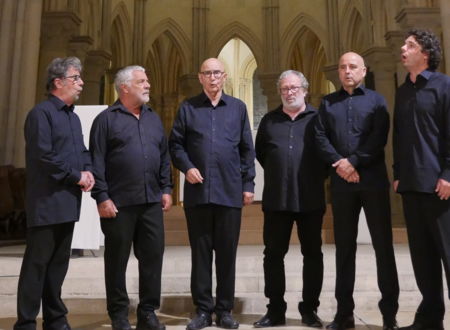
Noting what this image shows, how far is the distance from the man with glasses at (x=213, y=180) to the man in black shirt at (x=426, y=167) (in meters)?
1.01

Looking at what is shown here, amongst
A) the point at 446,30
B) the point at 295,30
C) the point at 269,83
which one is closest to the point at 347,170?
the point at 446,30

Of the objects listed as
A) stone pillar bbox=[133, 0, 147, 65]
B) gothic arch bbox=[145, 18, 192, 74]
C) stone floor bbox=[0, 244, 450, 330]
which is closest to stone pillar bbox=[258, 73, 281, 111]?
gothic arch bbox=[145, 18, 192, 74]

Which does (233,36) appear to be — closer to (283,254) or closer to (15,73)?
(15,73)

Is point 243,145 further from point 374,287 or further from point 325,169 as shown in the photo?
point 374,287

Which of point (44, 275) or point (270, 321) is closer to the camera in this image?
point (44, 275)

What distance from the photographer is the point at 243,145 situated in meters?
3.36

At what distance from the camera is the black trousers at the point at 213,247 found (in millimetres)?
3098

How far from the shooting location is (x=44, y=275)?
9.20 ft

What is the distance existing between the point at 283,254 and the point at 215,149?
0.81 meters

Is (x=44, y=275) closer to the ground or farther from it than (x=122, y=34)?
closer to the ground

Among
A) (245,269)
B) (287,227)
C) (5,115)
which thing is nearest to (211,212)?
(287,227)

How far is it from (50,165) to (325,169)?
1743 mm

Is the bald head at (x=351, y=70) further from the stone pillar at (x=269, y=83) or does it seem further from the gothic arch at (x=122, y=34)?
Answer: the gothic arch at (x=122, y=34)

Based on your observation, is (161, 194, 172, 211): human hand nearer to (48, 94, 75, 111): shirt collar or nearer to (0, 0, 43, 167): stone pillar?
(48, 94, 75, 111): shirt collar
